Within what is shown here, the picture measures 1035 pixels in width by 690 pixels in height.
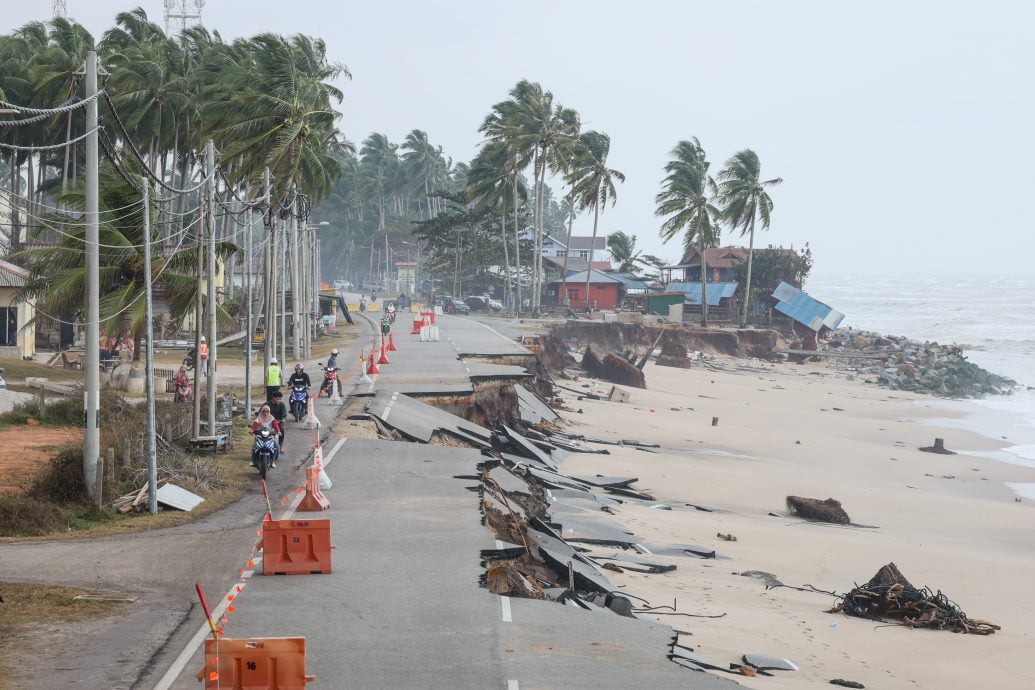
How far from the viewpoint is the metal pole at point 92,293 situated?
18.1 m

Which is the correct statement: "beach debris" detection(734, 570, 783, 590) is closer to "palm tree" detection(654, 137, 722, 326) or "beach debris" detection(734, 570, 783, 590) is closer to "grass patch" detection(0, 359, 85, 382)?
"grass patch" detection(0, 359, 85, 382)

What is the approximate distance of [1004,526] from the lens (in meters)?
27.1

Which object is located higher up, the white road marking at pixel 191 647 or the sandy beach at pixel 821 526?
the white road marking at pixel 191 647

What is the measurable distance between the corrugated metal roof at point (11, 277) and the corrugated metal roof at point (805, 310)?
61.1 m

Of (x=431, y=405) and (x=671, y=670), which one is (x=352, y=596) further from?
(x=431, y=405)

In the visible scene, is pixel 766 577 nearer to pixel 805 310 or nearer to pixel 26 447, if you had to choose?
pixel 26 447

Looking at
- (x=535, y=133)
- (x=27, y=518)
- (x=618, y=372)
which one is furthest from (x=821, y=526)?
(x=535, y=133)

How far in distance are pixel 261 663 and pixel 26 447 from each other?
61.4ft

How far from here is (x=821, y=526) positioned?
80.5ft

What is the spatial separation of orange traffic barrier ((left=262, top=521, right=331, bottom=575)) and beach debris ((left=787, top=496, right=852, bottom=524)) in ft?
46.3

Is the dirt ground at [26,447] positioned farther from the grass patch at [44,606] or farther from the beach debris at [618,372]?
the beach debris at [618,372]

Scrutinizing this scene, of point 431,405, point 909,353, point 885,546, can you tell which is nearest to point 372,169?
point 909,353

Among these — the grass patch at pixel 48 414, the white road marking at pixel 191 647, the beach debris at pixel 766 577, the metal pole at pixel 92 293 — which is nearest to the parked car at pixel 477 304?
the grass patch at pixel 48 414

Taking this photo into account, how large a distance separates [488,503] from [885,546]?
8652 mm
